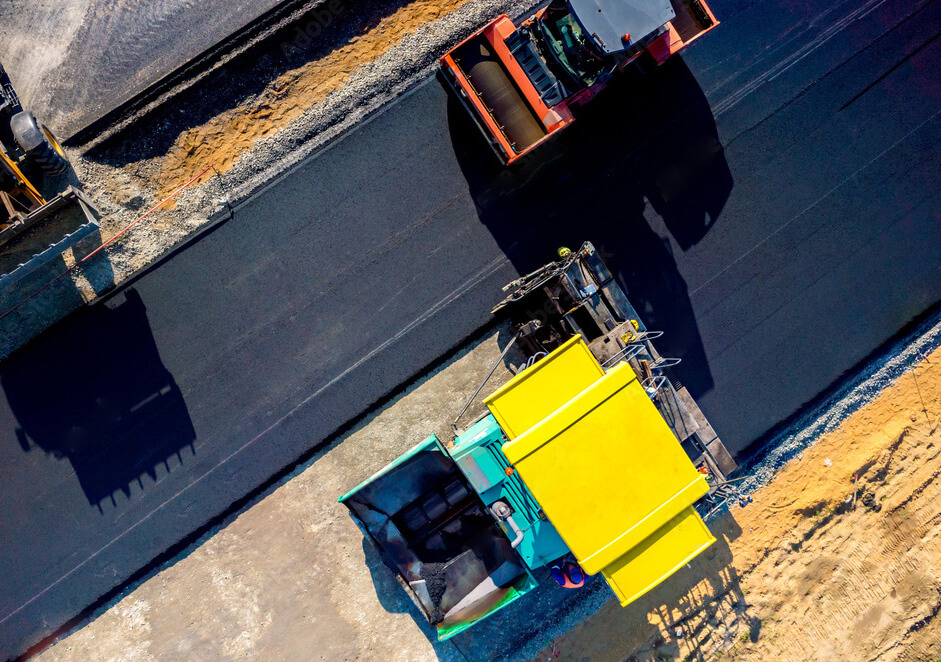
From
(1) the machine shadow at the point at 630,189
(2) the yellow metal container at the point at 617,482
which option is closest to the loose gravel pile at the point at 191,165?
(1) the machine shadow at the point at 630,189

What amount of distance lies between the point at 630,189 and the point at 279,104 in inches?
332

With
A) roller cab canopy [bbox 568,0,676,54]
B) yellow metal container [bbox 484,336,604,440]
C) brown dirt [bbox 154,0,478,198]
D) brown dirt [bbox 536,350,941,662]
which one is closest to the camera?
yellow metal container [bbox 484,336,604,440]

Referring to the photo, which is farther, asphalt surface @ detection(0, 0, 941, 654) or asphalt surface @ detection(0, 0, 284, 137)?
asphalt surface @ detection(0, 0, 941, 654)

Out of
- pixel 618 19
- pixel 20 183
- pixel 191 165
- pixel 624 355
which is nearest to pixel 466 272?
pixel 624 355

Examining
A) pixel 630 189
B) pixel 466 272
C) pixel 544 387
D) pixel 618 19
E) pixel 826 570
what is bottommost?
pixel 826 570

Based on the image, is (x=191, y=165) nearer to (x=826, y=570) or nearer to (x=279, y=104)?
(x=279, y=104)

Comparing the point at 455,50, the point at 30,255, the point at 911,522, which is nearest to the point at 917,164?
the point at 911,522

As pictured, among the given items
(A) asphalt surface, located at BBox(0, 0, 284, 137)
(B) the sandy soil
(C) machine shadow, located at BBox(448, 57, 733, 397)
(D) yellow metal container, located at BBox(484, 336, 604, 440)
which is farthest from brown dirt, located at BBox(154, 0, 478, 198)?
(D) yellow metal container, located at BBox(484, 336, 604, 440)

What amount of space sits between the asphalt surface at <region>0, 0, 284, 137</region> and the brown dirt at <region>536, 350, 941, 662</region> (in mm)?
16228

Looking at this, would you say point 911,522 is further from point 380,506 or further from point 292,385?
point 292,385

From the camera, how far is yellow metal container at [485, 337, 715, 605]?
1067cm

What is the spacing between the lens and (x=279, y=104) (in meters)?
13.7

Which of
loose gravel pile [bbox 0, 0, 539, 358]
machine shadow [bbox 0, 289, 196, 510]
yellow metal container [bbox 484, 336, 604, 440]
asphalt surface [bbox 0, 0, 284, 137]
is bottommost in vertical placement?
yellow metal container [bbox 484, 336, 604, 440]

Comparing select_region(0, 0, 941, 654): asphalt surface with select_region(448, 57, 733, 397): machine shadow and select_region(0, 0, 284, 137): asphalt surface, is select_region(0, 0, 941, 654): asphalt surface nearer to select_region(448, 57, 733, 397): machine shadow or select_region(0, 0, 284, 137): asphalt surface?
select_region(448, 57, 733, 397): machine shadow
